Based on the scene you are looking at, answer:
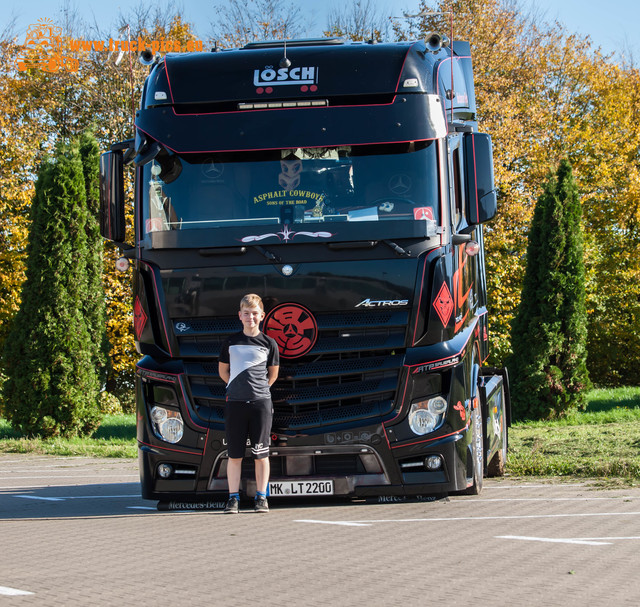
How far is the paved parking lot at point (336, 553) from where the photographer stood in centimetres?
550

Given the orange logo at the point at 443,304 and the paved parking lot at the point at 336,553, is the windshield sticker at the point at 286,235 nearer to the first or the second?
the orange logo at the point at 443,304

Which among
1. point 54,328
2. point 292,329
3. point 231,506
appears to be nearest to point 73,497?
point 231,506

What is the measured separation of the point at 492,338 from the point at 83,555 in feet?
79.4

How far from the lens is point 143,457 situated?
8.74 meters

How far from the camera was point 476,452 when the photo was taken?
922 centimetres

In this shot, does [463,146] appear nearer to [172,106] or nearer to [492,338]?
[172,106]

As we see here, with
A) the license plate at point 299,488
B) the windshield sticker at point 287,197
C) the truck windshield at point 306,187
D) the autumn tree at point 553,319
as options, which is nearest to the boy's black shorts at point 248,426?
the license plate at point 299,488

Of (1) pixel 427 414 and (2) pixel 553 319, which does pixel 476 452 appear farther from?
(2) pixel 553 319

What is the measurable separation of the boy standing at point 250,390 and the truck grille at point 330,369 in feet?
0.61

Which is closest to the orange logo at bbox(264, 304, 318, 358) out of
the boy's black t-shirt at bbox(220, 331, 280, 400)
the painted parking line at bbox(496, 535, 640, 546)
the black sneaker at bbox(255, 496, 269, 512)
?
the boy's black t-shirt at bbox(220, 331, 280, 400)

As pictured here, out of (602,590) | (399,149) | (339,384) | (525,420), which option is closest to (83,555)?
(339,384)

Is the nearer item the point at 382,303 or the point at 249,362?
the point at 249,362

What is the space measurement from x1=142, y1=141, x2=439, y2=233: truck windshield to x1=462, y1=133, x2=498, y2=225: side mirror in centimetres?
38

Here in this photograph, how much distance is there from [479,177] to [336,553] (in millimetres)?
3520
